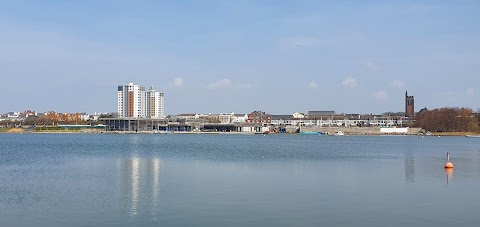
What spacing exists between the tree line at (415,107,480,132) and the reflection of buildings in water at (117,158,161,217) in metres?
108

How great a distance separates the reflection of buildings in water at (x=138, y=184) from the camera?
1803 cm

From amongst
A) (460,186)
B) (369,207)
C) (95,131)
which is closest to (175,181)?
(369,207)

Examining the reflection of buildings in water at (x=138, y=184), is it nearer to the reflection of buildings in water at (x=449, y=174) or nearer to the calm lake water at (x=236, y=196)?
the calm lake water at (x=236, y=196)

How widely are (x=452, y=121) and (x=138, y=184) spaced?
117 meters

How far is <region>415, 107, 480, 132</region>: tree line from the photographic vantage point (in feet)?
416

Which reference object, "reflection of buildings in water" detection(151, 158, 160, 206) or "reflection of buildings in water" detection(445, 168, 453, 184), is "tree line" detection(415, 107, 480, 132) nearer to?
"reflection of buildings in water" detection(445, 168, 453, 184)

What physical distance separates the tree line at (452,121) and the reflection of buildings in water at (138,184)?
354 feet

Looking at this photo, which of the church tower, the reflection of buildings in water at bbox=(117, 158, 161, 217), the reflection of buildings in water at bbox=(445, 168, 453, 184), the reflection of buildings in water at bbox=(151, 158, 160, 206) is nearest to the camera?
the reflection of buildings in water at bbox=(117, 158, 161, 217)

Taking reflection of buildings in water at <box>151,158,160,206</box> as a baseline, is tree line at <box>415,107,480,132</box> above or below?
above

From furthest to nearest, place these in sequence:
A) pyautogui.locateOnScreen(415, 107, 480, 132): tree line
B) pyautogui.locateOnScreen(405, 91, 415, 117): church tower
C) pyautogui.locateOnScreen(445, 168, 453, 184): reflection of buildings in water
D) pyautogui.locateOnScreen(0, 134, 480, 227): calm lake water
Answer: pyautogui.locateOnScreen(405, 91, 415, 117): church tower → pyautogui.locateOnScreen(415, 107, 480, 132): tree line → pyautogui.locateOnScreen(445, 168, 453, 184): reflection of buildings in water → pyautogui.locateOnScreen(0, 134, 480, 227): calm lake water

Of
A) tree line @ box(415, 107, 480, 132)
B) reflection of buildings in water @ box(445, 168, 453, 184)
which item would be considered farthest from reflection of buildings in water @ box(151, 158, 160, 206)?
tree line @ box(415, 107, 480, 132)

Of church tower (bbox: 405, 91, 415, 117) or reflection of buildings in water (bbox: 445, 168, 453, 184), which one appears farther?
church tower (bbox: 405, 91, 415, 117)

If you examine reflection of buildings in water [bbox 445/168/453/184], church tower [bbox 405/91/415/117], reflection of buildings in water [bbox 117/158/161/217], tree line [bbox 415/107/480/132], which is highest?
church tower [bbox 405/91/415/117]

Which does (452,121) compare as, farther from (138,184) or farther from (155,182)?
(138,184)
